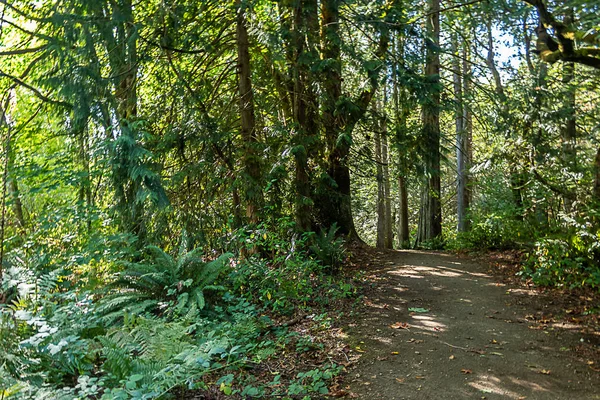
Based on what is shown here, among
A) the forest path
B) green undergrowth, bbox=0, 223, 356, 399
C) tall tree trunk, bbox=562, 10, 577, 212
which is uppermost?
tall tree trunk, bbox=562, 10, 577, 212

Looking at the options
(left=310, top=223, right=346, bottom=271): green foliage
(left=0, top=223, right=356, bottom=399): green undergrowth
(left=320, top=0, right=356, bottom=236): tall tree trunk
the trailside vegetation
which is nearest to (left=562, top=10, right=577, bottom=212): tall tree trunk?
the trailside vegetation

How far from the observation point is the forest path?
4.33 metres

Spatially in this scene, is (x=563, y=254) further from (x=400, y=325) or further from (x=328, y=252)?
(x=328, y=252)

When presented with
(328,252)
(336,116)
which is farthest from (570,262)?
(336,116)

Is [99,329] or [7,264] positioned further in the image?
[7,264]

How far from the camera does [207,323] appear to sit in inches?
218

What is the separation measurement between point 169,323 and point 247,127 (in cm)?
435

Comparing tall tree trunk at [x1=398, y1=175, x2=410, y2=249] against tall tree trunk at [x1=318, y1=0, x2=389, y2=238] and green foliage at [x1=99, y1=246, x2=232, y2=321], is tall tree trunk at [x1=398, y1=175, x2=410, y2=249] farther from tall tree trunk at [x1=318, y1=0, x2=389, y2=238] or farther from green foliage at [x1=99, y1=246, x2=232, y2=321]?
green foliage at [x1=99, y1=246, x2=232, y2=321]

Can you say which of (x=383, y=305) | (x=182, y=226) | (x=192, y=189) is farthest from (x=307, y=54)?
(x=383, y=305)

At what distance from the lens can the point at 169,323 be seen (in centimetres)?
477

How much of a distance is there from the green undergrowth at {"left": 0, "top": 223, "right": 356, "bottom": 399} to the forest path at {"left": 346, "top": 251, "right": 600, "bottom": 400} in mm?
537

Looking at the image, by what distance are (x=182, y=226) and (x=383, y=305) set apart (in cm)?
364

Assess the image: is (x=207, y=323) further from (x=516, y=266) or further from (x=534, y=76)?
(x=534, y=76)

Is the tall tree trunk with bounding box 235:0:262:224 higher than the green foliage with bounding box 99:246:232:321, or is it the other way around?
the tall tree trunk with bounding box 235:0:262:224
